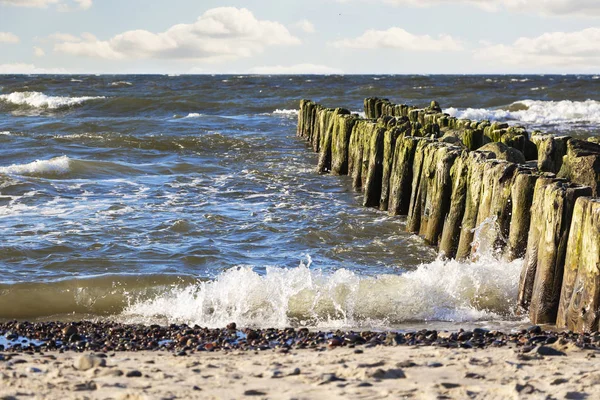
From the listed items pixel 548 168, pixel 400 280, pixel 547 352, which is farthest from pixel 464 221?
pixel 547 352

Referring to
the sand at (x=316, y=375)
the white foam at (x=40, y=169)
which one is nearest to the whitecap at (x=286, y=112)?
the white foam at (x=40, y=169)

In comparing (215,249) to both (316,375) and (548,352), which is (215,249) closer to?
(316,375)

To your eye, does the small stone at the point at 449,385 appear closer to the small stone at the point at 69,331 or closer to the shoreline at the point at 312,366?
the shoreline at the point at 312,366

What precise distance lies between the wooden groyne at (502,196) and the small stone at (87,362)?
325 cm

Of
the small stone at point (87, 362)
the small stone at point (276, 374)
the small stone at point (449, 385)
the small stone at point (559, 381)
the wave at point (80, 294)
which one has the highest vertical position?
the small stone at point (559, 381)

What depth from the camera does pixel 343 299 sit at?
727 cm

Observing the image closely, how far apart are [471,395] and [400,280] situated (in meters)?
3.40

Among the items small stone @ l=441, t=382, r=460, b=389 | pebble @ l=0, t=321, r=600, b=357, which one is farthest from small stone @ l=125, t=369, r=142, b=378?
small stone @ l=441, t=382, r=460, b=389

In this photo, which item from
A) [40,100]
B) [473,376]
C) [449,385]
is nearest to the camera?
[449,385]

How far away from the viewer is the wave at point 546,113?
3316cm

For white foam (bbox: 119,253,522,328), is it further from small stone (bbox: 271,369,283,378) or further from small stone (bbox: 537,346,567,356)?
small stone (bbox: 271,369,283,378)

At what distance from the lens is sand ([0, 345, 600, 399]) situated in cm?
417

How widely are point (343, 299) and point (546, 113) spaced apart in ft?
101

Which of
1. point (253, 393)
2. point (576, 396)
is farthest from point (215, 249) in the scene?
point (576, 396)
